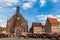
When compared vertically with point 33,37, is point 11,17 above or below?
above

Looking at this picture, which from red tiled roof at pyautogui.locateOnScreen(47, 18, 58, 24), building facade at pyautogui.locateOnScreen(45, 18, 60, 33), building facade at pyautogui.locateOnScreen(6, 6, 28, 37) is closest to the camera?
red tiled roof at pyautogui.locateOnScreen(47, 18, 58, 24)

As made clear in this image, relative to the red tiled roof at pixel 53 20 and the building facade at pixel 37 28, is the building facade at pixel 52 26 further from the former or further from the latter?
the building facade at pixel 37 28

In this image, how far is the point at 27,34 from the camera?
1272 cm

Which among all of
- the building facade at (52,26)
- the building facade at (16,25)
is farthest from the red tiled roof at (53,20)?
the building facade at (16,25)

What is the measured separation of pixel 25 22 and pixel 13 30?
58 centimetres

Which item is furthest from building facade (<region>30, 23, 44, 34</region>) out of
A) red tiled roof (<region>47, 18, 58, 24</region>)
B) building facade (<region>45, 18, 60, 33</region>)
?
red tiled roof (<region>47, 18, 58, 24</region>)

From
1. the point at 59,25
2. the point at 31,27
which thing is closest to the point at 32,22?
the point at 31,27

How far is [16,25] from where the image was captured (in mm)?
13266

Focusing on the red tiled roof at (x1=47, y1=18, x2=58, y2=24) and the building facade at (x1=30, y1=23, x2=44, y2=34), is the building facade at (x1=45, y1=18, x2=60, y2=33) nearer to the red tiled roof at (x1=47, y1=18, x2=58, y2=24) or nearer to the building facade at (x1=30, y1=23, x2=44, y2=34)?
the red tiled roof at (x1=47, y1=18, x2=58, y2=24)

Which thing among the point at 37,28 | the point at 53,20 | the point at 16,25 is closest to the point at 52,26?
the point at 53,20

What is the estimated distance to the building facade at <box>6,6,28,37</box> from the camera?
12.9 metres

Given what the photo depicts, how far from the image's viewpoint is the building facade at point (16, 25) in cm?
1291

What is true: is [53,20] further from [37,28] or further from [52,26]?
[37,28]

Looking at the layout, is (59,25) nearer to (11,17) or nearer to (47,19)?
(47,19)
